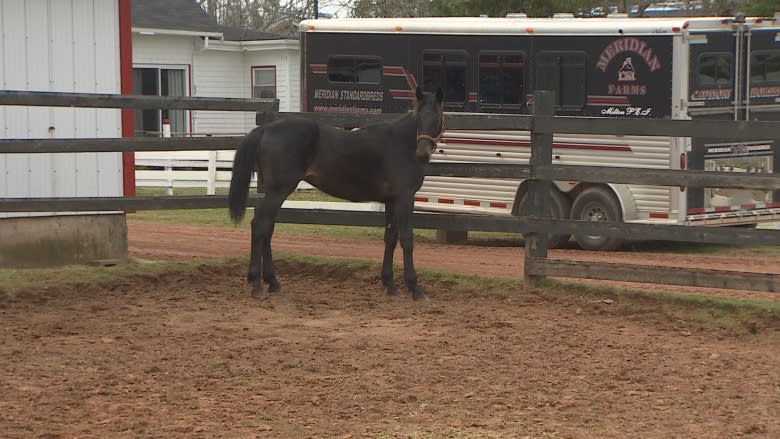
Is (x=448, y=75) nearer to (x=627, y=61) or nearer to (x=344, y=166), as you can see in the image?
(x=627, y=61)

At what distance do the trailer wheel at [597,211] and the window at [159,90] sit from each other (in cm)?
1551

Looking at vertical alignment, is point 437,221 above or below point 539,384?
above

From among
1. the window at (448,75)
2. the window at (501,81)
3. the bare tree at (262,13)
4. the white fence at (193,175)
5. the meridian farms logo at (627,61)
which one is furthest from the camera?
the bare tree at (262,13)

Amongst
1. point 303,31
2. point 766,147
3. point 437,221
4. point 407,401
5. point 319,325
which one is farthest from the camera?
point 303,31

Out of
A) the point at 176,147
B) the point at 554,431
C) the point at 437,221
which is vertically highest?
the point at 176,147

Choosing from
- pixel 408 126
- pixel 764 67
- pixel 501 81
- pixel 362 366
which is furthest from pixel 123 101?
pixel 764 67

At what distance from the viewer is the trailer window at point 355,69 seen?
1711 centimetres

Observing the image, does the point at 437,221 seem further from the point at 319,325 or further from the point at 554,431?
the point at 554,431

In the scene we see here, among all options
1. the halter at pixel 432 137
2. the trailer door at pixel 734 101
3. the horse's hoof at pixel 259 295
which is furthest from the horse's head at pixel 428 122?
the trailer door at pixel 734 101

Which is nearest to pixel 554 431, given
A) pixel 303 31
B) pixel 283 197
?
pixel 283 197

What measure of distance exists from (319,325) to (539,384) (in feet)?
7.88

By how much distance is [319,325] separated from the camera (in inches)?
→ 358

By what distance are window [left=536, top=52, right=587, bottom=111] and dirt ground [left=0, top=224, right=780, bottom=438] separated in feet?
17.5

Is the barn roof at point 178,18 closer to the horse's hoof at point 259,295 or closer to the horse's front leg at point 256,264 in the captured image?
the horse's front leg at point 256,264
